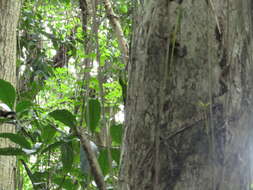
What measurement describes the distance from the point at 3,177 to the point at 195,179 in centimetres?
198

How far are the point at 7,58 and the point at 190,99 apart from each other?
7.01 feet

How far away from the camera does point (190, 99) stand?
0.60 m

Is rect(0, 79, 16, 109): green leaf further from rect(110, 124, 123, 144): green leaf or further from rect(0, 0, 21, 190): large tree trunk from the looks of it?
rect(0, 0, 21, 190): large tree trunk

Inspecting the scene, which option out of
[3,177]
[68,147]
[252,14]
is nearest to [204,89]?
[252,14]

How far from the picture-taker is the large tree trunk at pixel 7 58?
91.3 inches

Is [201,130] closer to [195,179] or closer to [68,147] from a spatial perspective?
[195,179]

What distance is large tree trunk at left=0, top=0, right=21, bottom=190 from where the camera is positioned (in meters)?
2.32

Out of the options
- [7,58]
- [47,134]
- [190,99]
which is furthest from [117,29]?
[190,99]

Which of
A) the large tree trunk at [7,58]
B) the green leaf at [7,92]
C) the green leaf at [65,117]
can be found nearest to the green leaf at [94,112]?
the green leaf at [65,117]

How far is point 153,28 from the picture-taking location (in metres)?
0.62

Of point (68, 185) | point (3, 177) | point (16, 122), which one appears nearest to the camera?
point (16, 122)

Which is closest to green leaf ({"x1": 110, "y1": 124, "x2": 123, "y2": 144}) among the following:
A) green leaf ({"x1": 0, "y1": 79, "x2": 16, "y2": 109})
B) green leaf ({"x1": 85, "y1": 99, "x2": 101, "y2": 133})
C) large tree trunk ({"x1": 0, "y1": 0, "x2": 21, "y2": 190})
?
green leaf ({"x1": 85, "y1": 99, "x2": 101, "y2": 133})

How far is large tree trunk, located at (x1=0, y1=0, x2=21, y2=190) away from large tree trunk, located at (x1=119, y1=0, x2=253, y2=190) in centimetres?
188

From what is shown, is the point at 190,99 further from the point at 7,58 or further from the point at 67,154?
the point at 7,58
